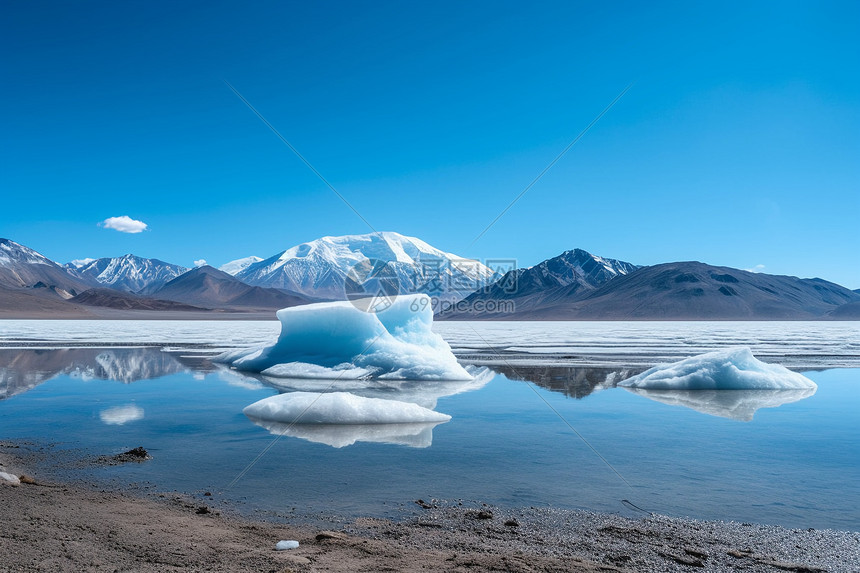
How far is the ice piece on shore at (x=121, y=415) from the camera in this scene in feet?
29.4

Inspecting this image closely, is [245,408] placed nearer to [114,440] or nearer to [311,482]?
[114,440]

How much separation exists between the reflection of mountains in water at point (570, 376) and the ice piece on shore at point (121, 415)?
27.4ft

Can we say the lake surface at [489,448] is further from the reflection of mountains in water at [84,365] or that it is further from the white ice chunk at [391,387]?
the reflection of mountains in water at [84,365]

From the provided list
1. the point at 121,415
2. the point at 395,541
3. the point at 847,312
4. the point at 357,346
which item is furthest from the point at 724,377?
the point at 847,312

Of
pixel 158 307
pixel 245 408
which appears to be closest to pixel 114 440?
pixel 245 408

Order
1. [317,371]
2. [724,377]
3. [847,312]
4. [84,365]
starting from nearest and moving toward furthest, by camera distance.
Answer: [724,377] → [317,371] → [84,365] → [847,312]

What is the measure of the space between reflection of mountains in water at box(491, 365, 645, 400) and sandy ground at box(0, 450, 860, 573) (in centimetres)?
763

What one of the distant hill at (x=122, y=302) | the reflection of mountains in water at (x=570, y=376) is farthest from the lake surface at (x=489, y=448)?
the distant hill at (x=122, y=302)

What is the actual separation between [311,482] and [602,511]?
9.17 feet

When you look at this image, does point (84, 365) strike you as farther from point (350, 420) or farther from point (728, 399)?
point (728, 399)

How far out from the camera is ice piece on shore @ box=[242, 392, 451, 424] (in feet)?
29.0

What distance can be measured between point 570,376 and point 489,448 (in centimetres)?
936

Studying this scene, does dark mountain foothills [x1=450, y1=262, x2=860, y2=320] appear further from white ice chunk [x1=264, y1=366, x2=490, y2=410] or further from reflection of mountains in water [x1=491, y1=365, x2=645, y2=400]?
white ice chunk [x1=264, y1=366, x2=490, y2=410]

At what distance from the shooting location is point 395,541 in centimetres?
424
